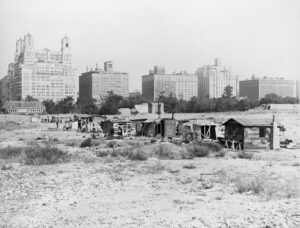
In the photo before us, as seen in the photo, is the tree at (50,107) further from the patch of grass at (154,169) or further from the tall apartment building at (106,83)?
the patch of grass at (154,169)

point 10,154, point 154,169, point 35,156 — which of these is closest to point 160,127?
point 10,154

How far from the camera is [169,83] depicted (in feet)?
608

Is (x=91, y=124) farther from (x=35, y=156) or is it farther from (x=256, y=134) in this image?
(x=35, y=156)

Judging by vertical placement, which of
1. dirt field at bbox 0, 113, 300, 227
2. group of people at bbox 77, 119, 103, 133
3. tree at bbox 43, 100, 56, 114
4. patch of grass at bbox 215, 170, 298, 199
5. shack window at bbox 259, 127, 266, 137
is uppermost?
tree at bbox 43, 100, 56, 114

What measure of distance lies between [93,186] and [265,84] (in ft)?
603

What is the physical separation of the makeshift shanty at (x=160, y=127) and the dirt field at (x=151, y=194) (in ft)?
57.0

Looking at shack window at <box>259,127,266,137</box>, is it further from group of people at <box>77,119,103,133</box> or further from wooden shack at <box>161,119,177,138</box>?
group of people at <box>77,119,103,133</box>

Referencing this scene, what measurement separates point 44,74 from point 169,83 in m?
55.7

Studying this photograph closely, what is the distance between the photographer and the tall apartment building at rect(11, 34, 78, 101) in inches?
6860

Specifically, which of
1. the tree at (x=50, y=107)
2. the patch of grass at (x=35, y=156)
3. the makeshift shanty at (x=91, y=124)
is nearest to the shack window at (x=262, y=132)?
the patch of grass at (x=35, y=156)

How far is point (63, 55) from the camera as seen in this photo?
189m

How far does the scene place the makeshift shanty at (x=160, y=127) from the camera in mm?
38031

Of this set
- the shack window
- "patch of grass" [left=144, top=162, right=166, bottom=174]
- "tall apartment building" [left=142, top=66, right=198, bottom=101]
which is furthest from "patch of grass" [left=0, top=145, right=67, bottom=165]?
"tall apartment building" [left=142, top=66, right=198, bottom=101]

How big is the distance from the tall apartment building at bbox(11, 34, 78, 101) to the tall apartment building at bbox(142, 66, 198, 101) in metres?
33.4
